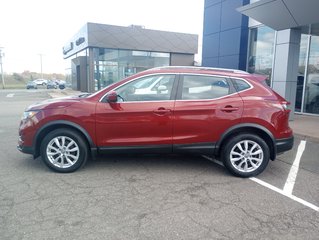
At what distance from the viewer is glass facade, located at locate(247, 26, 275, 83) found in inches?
439

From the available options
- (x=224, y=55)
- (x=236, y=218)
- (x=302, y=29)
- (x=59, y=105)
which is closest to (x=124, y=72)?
(x=224, y=55)

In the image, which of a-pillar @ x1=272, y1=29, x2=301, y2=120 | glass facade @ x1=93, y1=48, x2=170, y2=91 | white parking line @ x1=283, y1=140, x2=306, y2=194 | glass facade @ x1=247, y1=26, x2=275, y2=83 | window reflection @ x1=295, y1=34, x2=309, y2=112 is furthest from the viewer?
glass facade @ x1=93, y1=48, x2=170, y2=91

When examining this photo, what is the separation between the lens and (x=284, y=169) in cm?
479

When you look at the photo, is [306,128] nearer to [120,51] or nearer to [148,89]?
[148,89]

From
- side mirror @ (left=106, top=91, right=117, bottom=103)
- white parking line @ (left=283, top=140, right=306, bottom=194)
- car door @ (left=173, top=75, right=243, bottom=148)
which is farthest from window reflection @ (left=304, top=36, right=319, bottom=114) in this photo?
side mirror @ (left=106, top=91, right=117, bottom=103)

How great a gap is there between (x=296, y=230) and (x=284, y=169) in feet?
6.76

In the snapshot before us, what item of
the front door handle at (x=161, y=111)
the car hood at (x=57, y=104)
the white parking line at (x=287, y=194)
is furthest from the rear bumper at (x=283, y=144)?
the car hood at (x=57, y=104)

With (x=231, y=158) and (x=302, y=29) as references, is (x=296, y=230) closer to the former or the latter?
Answer: (x=231, y=158)

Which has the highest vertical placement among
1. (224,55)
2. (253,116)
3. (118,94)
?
(224,55)

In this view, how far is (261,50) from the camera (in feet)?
38.5

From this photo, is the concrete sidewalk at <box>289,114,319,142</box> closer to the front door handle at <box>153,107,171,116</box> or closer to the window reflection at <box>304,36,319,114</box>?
the window reflection at <box>304,36,319,114</box>

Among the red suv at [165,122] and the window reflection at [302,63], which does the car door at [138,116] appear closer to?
the red suv at [165,122]

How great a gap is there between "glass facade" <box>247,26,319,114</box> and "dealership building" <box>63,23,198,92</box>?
14369 millimetres

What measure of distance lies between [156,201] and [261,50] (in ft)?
33.7
